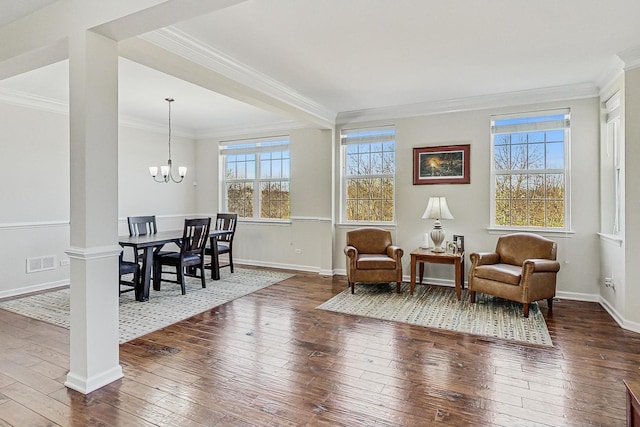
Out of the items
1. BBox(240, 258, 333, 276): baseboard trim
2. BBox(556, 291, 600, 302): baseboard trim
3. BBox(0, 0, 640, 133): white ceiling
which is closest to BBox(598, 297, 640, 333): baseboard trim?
BBox(556, 291, 600, 302): baseboard trim

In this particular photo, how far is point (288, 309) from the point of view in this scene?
13.6ft

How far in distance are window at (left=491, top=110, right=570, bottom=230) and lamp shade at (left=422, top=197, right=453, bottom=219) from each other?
0.67 m

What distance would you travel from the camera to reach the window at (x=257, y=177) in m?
6.68

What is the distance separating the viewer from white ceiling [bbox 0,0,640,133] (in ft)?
8.73

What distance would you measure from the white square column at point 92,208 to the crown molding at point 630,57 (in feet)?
14.2

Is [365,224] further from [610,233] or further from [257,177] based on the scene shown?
[610,233]

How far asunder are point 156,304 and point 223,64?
2.82 meters

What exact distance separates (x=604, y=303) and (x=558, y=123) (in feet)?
7.32

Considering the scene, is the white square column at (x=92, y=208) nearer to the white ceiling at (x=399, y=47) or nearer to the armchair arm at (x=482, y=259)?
the white ceiling at (x=399, y=47)

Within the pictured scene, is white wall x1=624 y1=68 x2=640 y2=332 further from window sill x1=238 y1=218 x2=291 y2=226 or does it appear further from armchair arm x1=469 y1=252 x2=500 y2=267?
window sill x1=238 y1=218 x2=291 y2=226

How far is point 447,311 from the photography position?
160 inches

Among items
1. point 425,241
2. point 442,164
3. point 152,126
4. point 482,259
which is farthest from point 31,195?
point 482,259

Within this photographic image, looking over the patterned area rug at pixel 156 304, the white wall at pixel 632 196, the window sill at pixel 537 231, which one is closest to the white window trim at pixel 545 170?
the window sill at pixel 537 231

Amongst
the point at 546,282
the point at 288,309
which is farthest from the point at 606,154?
the point at 288,309
